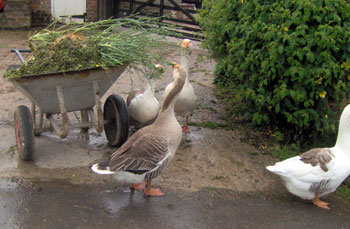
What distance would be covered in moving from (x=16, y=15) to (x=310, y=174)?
10397mm

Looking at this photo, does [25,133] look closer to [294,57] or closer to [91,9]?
[294,57]

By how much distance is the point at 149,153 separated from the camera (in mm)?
3986

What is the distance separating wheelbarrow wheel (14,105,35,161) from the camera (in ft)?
14.6

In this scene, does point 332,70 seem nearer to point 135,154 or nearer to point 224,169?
point 224,169

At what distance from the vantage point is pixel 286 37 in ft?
15.9

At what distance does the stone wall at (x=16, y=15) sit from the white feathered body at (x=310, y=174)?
33.0 ft

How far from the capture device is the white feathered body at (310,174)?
4.04 meters

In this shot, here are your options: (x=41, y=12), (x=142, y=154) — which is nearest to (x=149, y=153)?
(x=142, y=154)

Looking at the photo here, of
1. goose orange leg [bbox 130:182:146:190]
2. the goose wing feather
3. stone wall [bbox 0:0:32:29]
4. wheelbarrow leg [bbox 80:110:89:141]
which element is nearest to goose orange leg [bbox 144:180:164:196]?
goose orange leg [bbox 130:182:146:190]

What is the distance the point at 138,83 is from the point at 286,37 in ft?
11.7

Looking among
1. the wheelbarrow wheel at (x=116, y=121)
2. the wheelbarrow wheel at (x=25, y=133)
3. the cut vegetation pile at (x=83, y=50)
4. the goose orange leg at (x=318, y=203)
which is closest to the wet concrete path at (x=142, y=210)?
the goose orange leg at (x=318, y=203)

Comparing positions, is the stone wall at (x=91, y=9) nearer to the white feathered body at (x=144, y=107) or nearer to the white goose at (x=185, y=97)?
the white goose at (x=185, y=97)

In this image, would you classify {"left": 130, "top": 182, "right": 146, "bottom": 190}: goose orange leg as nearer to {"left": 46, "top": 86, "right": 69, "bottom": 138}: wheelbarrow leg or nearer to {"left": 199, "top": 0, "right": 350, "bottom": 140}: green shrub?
{"left": 46, "top": 86, "right": 69, "bottom": 138}: wheelbarrow leg

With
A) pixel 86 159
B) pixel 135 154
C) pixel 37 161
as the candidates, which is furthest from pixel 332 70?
pixel 37 161
